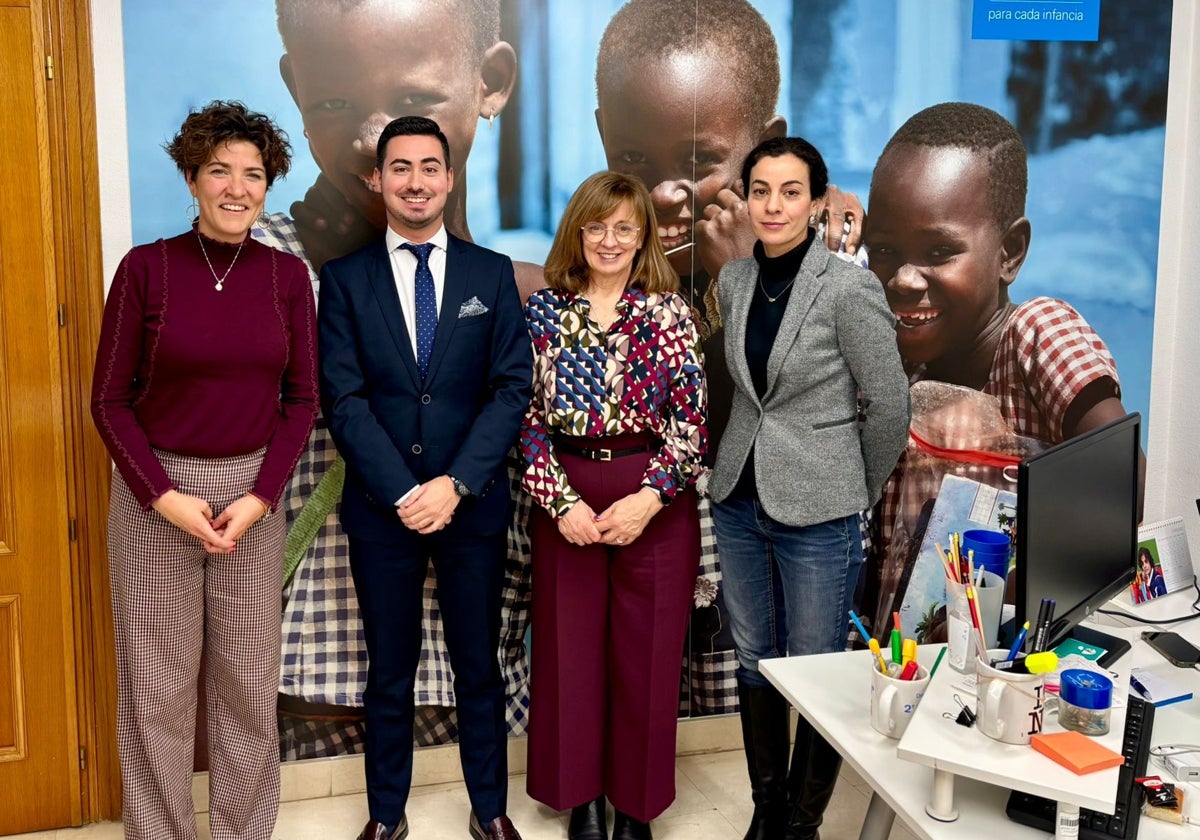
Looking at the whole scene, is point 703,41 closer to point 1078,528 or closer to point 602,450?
point 602,450

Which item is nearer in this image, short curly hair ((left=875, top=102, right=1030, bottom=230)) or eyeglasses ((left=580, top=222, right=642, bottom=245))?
eyeglasses ((left=580, top=222, right=642, bottom=245))

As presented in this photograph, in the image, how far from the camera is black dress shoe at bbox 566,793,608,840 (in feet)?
8.46

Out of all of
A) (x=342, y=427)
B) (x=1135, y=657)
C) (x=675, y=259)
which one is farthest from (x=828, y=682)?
(x=675, y=259)

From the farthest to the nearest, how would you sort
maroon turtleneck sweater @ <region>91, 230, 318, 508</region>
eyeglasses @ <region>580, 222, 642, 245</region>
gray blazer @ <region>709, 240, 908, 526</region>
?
eyeglasses @ <region>580, 222, 642, 245</region>, gray blazer @ <region>709, 240, 908, 526</region>, maroon turtleneck sweater @ <region>91, 230, 318, 508</region>

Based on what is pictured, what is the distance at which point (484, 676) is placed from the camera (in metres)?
2.51

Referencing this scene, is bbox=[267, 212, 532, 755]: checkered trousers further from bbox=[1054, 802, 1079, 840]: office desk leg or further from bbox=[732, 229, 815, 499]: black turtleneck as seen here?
bbox=[1054, 802, 1079, 840]: office desk leg

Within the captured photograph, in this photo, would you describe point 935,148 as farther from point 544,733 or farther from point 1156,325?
point 544,733

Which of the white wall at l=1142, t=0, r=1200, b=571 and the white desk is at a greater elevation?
the white wall at l=1142, t=0, r=1200, b=571

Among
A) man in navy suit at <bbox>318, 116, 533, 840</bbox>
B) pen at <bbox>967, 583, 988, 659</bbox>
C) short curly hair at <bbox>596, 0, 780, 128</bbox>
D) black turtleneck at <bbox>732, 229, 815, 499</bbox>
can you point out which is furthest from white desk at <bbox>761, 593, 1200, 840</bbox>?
short curly hair at <bbox>596, 0, 780, 128</bbox>

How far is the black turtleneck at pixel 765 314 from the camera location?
7.74 feet

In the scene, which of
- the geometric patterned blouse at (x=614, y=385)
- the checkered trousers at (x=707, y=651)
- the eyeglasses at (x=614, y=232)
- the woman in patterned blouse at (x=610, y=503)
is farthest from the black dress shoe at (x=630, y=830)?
the eyeglasses at (x=614, y=232)

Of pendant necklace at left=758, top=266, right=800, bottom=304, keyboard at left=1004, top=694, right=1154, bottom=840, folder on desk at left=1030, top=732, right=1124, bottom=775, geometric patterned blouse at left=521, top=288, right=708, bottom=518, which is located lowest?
keyboard at left=1004, top=694, right=1154, bottom=840

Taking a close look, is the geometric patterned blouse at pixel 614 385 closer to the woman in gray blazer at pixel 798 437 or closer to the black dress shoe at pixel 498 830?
the woman in gray blazer at pixel 798 437

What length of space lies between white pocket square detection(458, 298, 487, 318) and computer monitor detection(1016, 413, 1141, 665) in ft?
4.25
